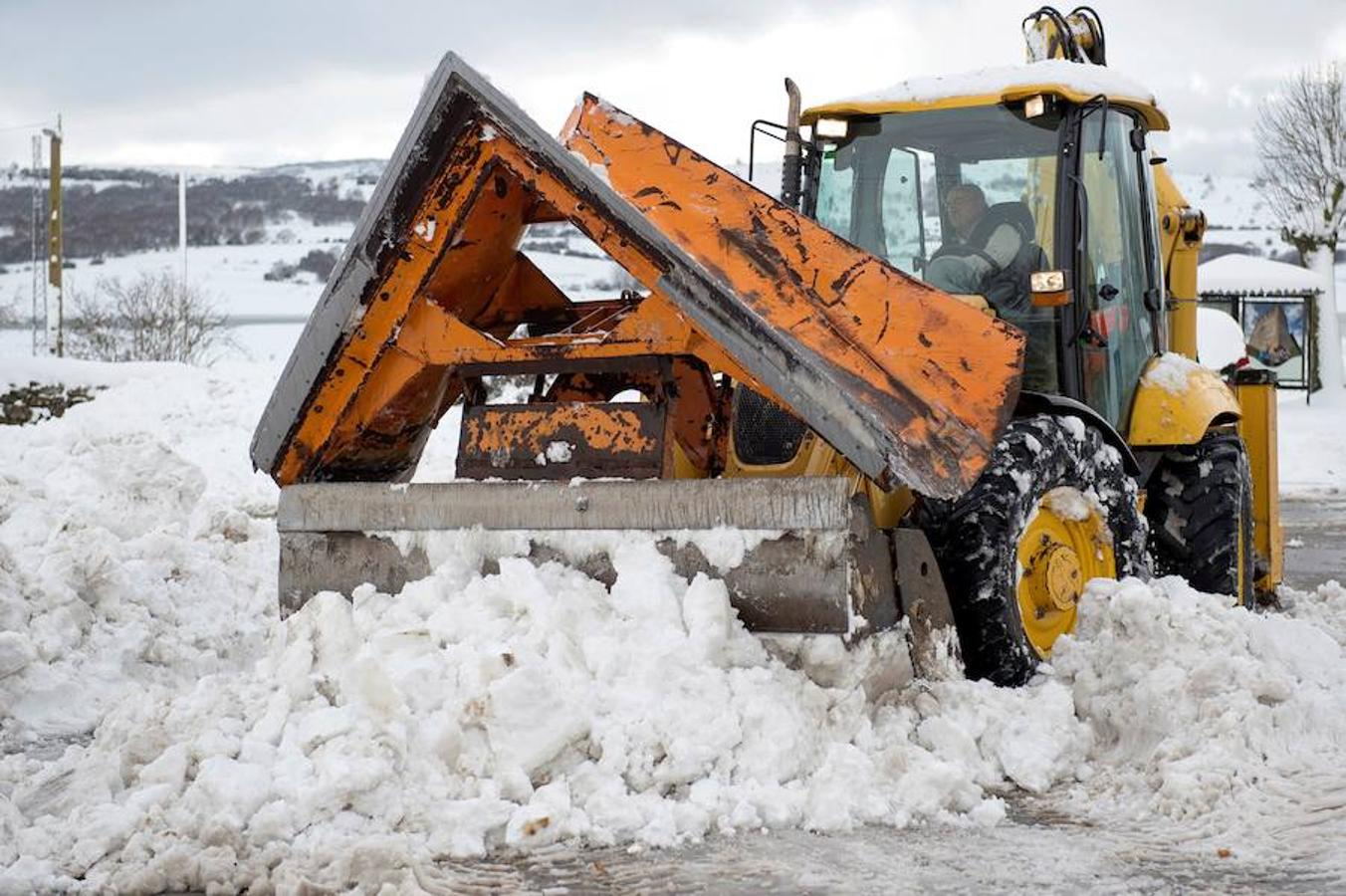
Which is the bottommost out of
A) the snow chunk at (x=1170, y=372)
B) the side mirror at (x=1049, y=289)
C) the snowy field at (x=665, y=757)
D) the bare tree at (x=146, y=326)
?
the snowy field at (x=665, y=757)

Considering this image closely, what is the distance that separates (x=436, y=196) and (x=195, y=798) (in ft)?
6.43

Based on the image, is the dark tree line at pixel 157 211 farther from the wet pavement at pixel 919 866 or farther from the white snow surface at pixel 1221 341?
the wet pavement at pixel 919 866

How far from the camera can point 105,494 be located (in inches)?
283

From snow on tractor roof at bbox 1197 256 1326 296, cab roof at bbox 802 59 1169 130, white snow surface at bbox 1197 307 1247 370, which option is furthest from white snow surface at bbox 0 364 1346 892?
snow on tractor roof at bbox 1197 256 1326 296

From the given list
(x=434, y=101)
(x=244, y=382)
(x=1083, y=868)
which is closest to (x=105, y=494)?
(x=434, y=101)

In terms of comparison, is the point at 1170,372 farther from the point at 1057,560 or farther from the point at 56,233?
the point at 56,233

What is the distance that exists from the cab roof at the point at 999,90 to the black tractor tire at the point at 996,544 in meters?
1.26

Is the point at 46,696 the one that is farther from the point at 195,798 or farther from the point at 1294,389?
the point at 1294,389

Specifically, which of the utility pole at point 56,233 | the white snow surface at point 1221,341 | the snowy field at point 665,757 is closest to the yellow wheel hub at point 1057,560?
the snowy field at point 665,757

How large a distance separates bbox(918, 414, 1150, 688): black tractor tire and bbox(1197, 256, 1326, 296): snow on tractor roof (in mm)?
24486

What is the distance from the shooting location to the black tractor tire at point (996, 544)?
14.3ft

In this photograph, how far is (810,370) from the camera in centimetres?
398

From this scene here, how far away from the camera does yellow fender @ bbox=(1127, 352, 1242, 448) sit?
18.7ft

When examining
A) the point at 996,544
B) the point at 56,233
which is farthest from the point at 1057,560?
the point at 56,233
